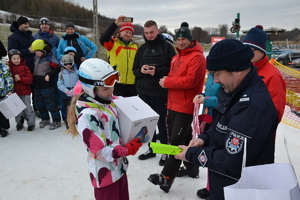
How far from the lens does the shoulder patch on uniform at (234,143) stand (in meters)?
1.29

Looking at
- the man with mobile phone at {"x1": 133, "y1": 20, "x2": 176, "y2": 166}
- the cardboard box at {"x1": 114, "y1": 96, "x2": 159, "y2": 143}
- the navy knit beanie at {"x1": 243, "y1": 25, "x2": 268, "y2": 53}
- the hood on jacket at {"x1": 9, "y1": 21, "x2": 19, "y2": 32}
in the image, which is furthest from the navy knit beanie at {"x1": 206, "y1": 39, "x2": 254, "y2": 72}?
the hood on jacket at {"x1": 9, "y1": 21, "x2": 19, "y2": 32}

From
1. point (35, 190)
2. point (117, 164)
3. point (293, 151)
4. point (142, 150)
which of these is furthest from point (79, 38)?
point (293, 151)

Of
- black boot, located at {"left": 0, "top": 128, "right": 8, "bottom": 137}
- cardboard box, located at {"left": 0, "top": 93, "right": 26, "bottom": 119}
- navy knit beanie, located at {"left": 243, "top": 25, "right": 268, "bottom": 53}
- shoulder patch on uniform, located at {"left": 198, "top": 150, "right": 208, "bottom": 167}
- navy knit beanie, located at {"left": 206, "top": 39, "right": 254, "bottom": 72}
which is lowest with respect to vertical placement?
black boot, located at {"left": 0, "top": 128, "right": 8, "bottom": 137}

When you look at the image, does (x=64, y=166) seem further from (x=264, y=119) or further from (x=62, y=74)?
(x=264, y=119)

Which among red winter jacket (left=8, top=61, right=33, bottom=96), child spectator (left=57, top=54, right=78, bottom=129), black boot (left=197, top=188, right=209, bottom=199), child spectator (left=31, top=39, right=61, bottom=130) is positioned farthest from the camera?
child spectator (left=31, top=39, right=61, bottom=130)

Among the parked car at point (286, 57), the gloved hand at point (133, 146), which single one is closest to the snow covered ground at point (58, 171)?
the gloved hand at point (133, 146)

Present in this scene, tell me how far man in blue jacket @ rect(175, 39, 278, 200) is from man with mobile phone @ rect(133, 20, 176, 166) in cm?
238

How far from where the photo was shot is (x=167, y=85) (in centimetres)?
330

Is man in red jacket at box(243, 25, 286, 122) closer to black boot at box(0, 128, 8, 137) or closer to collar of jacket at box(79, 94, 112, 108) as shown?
collar of jacket at box(79, 94, 112, 108)

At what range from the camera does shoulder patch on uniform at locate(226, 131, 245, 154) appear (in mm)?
1291

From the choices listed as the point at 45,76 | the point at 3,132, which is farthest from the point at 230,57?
the point at 3,132

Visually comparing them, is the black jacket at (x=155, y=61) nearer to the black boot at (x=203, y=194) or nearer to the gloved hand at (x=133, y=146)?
the black boot at (x=203, y=194)

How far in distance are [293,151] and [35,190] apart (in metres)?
4.41

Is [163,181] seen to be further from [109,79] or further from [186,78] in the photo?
[109,79]
